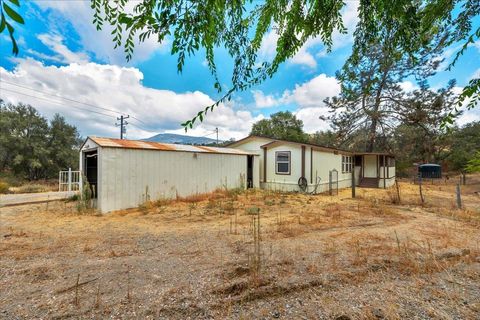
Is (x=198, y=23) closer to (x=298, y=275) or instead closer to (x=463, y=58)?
(x=463, y=58)

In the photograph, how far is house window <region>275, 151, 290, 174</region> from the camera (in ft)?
38.3

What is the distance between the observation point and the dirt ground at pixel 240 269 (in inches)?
81.6

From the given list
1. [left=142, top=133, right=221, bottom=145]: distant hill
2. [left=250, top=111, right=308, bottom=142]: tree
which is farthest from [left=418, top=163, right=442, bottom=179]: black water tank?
[left=142, top=133, right=221, bottom=145]: distant hill

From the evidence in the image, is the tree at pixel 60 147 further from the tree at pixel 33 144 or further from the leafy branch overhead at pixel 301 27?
the leafy branch overhead at pixel 301 27

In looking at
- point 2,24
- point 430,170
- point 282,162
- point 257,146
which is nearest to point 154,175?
point 282,162

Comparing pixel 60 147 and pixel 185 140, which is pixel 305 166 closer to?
pixel 185 140

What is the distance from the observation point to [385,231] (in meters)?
4.58

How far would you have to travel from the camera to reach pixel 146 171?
299 inches

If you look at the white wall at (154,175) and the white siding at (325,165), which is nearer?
the white wall at (154,175)

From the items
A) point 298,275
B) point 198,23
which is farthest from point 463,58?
point 298,275

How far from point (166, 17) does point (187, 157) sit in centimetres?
792

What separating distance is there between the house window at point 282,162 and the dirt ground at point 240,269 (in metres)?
6.29

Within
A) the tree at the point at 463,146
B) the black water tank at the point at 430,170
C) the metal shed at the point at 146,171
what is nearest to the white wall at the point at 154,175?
the metal shed at the point at 146,171

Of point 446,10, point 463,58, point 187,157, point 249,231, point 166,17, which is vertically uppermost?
point 446,10
